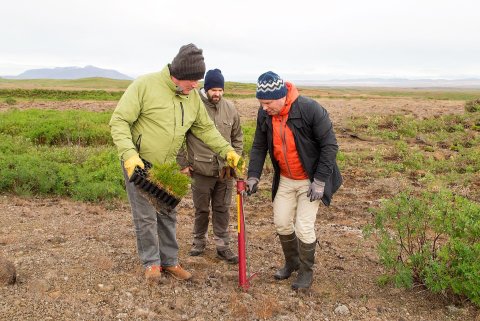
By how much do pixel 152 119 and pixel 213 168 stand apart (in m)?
1.19

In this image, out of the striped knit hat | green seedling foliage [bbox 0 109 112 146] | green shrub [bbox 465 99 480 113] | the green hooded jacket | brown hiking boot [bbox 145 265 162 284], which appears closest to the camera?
the green hooded jacket

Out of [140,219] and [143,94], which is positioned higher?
[143,94]

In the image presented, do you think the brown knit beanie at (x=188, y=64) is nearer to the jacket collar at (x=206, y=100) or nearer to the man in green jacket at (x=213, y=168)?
the man in green jacket at (x=213, y=168)

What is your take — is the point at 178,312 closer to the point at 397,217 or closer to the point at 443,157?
the point at 397,217

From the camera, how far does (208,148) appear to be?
197 inches

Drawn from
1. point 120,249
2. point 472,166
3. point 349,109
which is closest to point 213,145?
point 120,249

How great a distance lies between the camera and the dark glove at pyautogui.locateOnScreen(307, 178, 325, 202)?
4.14 metres

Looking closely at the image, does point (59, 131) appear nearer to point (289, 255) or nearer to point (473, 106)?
point (289, 255)

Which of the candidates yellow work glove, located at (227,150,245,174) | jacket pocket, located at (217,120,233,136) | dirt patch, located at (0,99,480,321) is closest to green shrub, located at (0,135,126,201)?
dirt patch, located at (0,99,480,321)

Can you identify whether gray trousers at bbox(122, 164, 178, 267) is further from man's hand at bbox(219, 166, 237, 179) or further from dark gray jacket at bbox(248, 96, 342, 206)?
dark gray jacket at bbox(248, 96, 342, 206)

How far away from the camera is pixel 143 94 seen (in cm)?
399

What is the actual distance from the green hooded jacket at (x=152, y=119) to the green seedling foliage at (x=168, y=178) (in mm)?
220

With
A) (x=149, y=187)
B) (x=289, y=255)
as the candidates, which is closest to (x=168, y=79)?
(x=149, y=187)

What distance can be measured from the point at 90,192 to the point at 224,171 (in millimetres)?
3849
